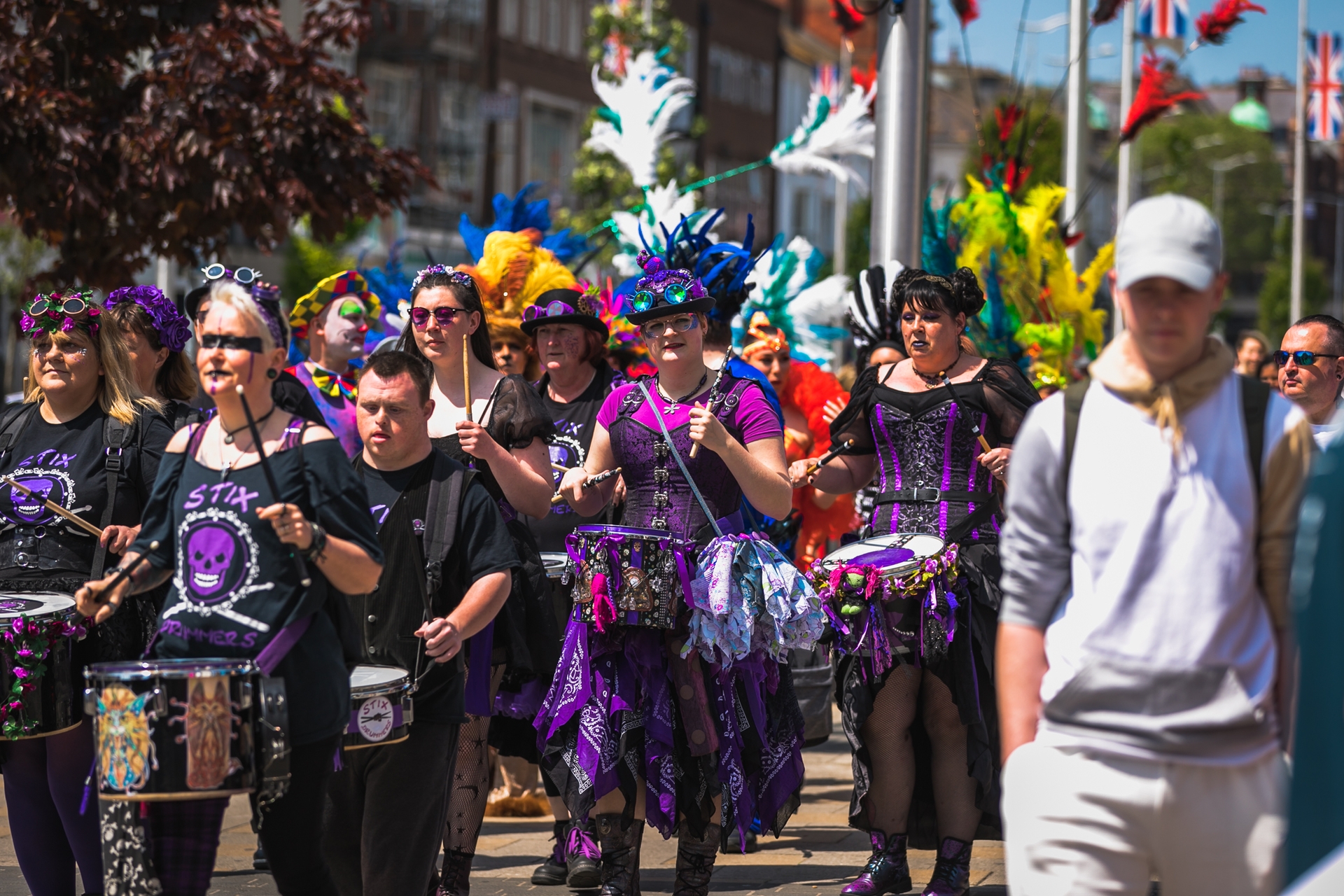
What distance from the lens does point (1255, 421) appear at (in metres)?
3.04

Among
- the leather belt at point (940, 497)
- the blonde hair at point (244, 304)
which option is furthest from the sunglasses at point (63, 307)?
the leather belt at point (940, 497)

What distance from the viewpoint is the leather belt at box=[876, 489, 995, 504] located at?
5781 mm

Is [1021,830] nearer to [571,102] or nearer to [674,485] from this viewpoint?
[674,485]

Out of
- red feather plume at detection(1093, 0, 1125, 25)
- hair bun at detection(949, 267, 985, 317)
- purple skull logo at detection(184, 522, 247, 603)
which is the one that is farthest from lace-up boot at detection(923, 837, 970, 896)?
red feather plume at detection(1093, 0, 1125, 25)

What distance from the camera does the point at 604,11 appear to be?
80.9ft

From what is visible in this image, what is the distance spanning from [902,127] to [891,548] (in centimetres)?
351

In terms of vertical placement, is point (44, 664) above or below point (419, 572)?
below

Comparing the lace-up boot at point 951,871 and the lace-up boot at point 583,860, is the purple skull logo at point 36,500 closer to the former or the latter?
the lace-up boot at point 583,860

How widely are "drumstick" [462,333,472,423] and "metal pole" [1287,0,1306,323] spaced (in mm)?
32798

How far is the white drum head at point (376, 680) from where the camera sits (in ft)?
13.9

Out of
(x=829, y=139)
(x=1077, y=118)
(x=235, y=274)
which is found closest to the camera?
(x=235, y=274)

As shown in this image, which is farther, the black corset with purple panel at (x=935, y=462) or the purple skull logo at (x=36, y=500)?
the black corset with purple panel at (x=935, y=462)

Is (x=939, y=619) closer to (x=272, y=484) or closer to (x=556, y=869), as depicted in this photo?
(x=556, y=869)

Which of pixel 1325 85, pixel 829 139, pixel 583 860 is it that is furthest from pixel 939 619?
pixel 1325 85
